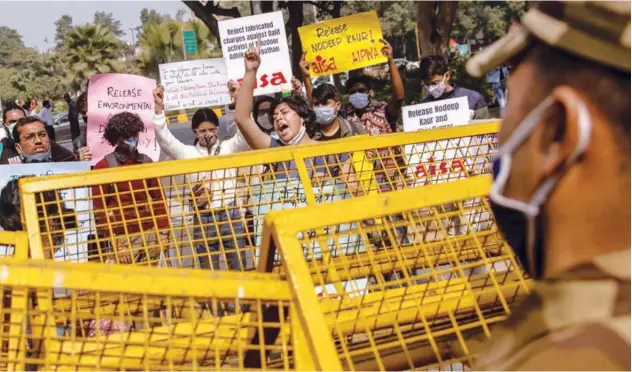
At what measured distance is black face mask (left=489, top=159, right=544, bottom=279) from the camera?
4.16 ft

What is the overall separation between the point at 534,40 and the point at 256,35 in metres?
7.39

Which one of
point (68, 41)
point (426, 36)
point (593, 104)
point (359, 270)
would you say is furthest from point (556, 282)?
point (68, 41)

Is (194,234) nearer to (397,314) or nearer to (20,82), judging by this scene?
(397,314)

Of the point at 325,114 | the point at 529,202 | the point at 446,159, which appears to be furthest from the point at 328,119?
the point at 529,202

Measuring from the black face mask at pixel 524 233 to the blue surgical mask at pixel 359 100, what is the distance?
20.7ft

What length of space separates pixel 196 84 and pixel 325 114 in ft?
7.22

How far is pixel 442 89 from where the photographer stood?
23.4 ft

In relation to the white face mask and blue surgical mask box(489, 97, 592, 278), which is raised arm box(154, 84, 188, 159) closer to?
the white face mask

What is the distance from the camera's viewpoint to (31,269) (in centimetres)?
186

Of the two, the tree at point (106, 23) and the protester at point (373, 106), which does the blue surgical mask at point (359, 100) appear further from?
the tree at point (106, 23)

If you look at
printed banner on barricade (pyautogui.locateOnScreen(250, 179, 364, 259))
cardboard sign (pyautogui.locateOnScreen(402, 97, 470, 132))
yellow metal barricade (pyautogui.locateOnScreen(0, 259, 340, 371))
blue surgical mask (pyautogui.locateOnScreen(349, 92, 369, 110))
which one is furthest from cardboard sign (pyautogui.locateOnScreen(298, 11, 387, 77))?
yellow metal barricade (pyautogui.locateOnScreen(0, 259, 340, 371))

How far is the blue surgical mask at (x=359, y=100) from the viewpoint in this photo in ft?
25.4

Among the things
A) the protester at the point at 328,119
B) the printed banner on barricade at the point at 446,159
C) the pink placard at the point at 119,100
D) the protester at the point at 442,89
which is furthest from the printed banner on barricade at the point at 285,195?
the pink placard at the point at 119,100

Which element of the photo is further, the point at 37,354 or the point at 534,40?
the point at 37,354
